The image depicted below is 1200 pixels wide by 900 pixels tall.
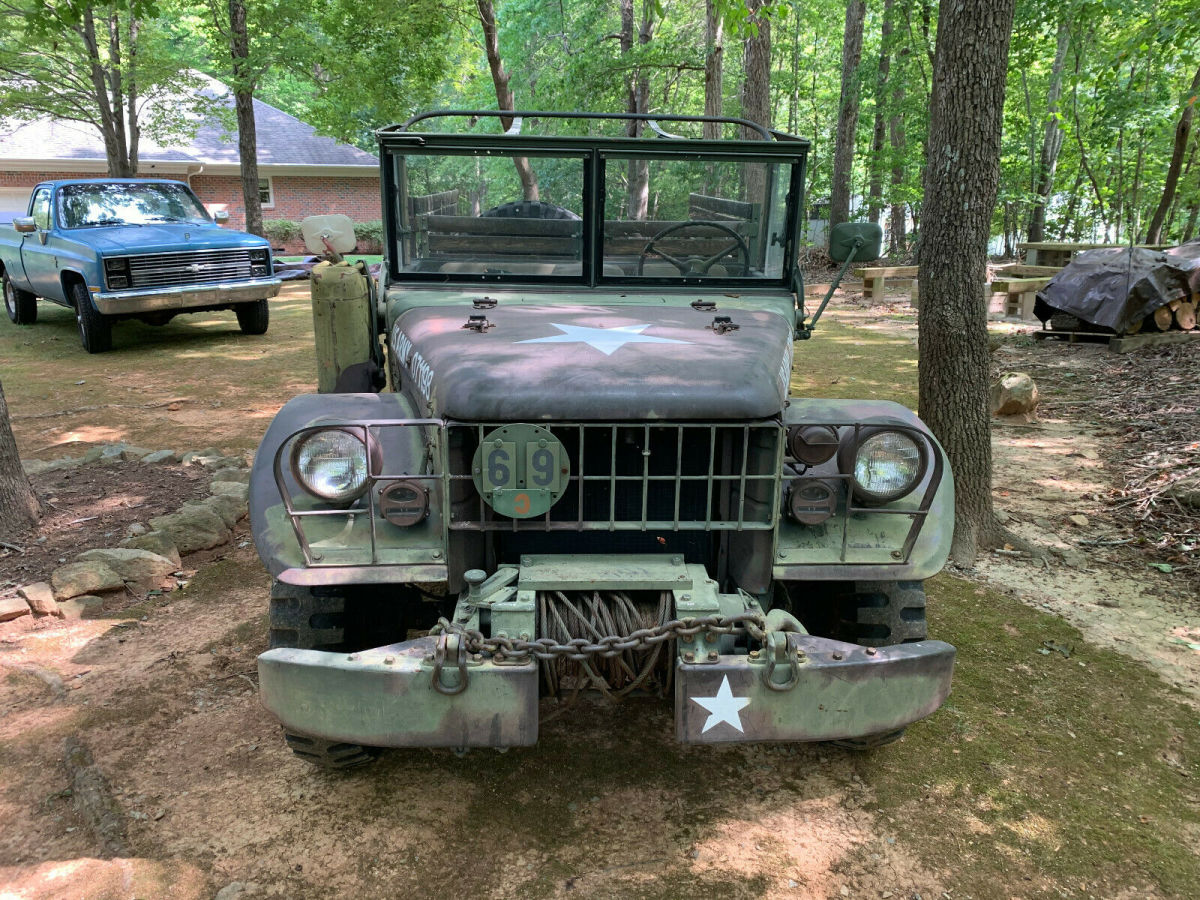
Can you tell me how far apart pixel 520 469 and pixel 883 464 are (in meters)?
1.06

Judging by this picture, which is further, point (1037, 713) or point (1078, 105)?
point (1078, 105)

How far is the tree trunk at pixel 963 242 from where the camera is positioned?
13.6 ft

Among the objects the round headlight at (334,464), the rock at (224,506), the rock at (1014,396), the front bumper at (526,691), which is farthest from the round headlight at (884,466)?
the rock at (1014,396)

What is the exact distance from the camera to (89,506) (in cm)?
494

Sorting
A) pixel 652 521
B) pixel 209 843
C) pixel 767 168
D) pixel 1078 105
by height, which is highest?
pixel 1078 105

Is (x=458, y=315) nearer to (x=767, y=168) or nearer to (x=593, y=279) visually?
(x=593, y=279)

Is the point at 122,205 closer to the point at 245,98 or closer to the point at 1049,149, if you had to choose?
the point at 245,98

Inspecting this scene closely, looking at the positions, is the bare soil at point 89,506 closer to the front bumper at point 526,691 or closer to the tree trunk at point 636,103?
the front bumper at point 526,691

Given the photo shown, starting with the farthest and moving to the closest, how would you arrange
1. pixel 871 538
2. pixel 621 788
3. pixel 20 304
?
1. pixel 20 304
2. pixel 621 788
3. pixel 871 538

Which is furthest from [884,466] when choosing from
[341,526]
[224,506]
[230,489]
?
[230,489]

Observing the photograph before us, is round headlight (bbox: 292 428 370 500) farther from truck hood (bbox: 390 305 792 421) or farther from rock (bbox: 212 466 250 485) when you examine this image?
rock (bbox: 212 466 250 485)

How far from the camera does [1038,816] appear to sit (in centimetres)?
267

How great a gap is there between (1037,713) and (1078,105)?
20.4 meters

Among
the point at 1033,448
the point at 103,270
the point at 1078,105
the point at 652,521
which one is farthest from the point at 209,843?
the point at 1078,105
